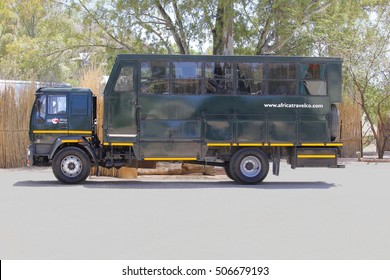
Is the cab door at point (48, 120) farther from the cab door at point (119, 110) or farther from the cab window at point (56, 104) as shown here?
the cab door at point (119, 110)

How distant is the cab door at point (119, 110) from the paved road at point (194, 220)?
1.29 m

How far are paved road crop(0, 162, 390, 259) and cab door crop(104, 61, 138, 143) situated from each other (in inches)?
50.7

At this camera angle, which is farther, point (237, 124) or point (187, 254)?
point (237, 124)

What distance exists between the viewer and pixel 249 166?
17.1m

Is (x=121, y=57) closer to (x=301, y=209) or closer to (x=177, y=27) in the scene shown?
(x=301, y=209)

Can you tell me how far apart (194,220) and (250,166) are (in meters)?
6.67

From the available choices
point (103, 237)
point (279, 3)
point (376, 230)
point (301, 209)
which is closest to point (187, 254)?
point (103, 237)

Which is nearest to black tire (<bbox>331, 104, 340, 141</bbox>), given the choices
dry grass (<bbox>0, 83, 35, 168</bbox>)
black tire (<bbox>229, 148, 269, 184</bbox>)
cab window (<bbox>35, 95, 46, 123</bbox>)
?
black tire (<bbox>229, 148, 269, 184</bbox>)

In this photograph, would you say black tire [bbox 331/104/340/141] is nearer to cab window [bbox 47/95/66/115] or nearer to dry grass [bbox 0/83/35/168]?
cab window [bbox 47/95/66/115]

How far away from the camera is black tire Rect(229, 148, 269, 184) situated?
1697 centimetres

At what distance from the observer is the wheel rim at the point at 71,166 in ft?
54.7

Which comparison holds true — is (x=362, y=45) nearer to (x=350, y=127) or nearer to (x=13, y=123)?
(x=350, y=127)

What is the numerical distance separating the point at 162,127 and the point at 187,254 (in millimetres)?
9001

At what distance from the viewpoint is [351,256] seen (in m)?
7.82
